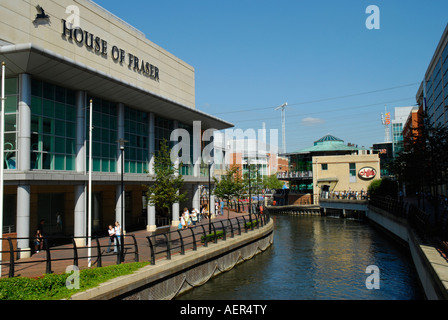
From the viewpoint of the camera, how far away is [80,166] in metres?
24.0

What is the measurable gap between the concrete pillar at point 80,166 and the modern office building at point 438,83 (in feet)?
101

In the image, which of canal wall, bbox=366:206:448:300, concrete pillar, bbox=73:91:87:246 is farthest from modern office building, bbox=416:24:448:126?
concrete pillar, bbox=73:91:87:246

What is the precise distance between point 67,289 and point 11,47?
12776 mm

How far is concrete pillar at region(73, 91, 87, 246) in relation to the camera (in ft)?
76.9

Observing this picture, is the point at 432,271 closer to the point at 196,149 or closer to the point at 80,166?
the point at 80,166

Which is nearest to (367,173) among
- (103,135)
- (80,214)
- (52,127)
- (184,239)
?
(103,135)

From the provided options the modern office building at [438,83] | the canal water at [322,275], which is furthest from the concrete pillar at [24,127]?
the modern office building at [438,83]

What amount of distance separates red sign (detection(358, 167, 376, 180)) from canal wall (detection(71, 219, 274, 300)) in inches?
1880

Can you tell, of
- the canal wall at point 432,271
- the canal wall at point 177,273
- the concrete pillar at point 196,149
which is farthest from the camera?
the concrete pillar at point 196,149

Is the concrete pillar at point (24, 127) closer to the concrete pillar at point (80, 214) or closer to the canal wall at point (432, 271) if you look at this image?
the concrete pillar at point (80, 214)

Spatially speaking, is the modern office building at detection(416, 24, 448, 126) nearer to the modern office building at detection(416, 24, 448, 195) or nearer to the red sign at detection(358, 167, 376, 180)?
the modern office building at detection(416, 24, 448, 195)

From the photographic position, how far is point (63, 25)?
76.9ft

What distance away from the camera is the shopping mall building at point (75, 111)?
2025 cm
